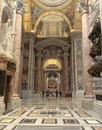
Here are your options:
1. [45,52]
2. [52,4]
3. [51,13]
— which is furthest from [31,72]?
[52,4]

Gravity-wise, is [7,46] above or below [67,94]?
above

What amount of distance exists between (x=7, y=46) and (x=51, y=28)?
15408 millimetres

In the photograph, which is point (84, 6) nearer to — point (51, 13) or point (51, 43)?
point (51, 13)

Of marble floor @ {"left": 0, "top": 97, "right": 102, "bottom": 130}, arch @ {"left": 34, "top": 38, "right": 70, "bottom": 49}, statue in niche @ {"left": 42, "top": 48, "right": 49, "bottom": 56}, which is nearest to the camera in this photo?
marble floor @ {"left": 0, "top": 97, "right": 102, "bottom": 130}

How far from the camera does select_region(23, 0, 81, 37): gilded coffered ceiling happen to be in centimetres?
1881

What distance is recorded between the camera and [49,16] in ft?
67.8

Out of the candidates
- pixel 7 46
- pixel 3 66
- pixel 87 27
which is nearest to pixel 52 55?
pixel 87 27

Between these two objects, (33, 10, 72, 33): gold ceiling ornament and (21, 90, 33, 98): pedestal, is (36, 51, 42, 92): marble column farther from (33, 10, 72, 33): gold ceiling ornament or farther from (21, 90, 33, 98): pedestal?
(33, 10, 72, 33): gold ceiling ornament

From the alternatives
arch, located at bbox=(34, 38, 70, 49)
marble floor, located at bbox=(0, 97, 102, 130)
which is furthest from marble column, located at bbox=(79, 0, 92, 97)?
arch, located at bbox=(34, 38, 70, 49)

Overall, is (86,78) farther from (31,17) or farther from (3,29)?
(31,17)

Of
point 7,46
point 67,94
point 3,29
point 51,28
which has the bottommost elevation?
point 67,94

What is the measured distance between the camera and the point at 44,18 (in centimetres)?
2067

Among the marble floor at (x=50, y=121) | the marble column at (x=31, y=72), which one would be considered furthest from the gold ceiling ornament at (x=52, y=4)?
the marble floor at (x=50, y=121)

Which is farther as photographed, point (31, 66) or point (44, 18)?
point (44, 18)
